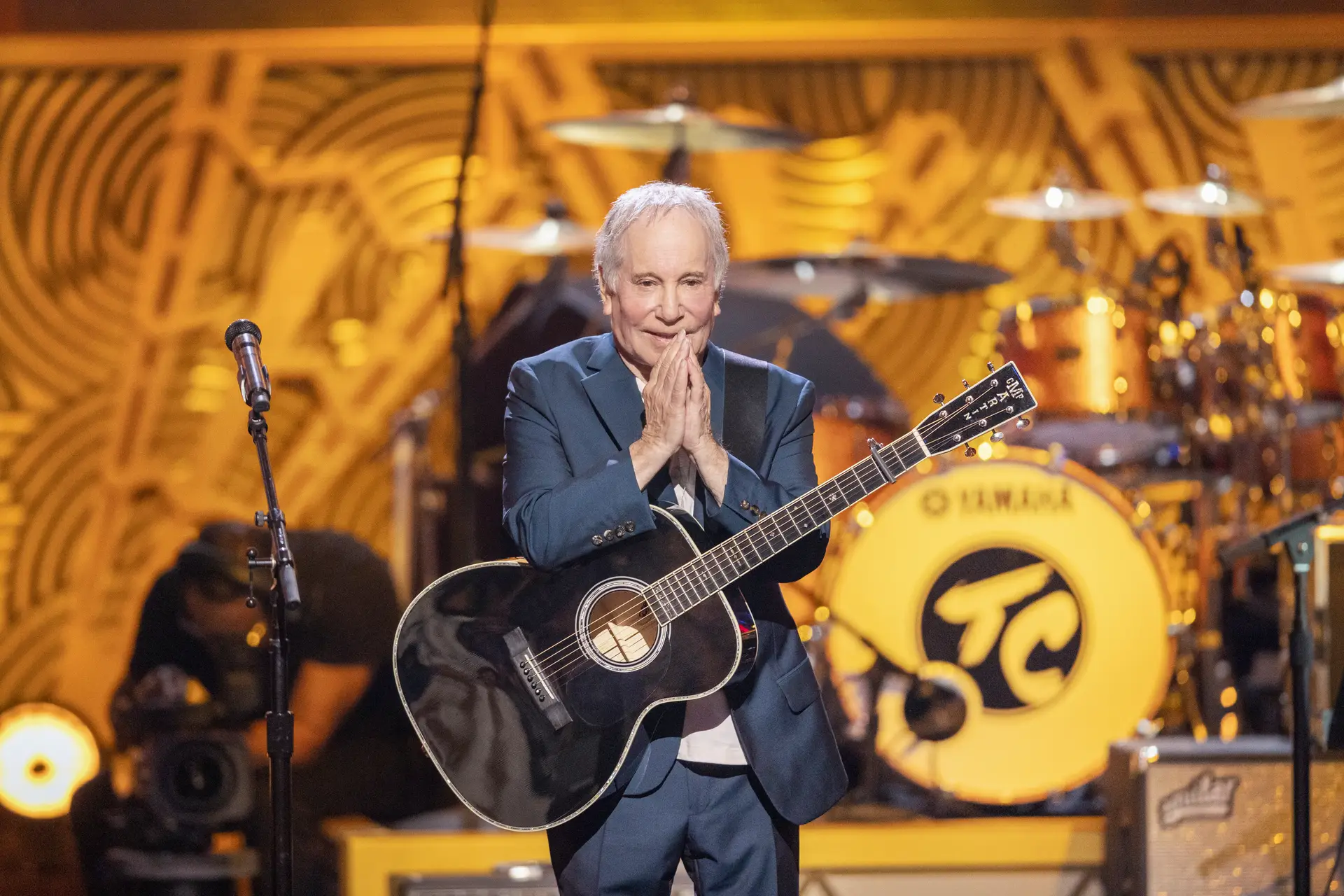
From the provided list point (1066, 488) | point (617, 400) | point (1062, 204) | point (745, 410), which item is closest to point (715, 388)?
point (745, 410)

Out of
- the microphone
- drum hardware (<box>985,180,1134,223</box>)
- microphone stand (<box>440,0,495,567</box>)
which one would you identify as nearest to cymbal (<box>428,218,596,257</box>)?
microphone stand (<box>440,0,495,567</box>)

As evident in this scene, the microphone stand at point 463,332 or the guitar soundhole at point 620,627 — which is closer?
the guitar soundhole at point 620,627

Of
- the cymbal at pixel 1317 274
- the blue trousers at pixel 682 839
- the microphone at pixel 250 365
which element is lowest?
the blue trousers at pixel 682 839

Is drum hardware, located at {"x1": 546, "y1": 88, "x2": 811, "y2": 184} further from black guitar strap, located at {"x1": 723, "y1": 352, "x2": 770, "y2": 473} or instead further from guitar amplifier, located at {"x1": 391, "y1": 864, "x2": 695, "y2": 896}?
black guitar strap, located at {"x1": 723, "y1": 352, "x2": 770, "y2": 473}

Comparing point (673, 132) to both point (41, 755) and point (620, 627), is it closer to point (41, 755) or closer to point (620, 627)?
point (41, 755)

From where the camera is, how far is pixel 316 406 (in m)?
7.96

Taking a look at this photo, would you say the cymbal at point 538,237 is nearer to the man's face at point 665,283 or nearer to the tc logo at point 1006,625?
the tc logo at point 1006,625

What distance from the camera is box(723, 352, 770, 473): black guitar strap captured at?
2658mm

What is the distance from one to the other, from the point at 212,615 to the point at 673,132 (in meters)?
2.87

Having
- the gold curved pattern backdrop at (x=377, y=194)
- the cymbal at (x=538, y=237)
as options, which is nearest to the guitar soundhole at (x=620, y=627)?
the cymbal at (x=538, y=237)

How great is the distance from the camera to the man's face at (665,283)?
8.34ft

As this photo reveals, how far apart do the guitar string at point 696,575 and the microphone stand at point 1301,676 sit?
161cm

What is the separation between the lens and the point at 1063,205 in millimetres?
6715

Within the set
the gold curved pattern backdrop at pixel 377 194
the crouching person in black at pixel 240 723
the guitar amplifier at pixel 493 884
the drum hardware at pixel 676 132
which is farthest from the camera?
the gold curved pattern backdrop at pixel 377 194
